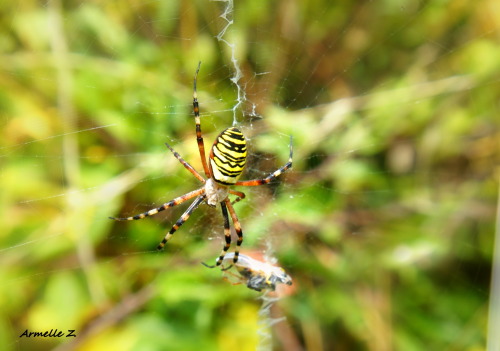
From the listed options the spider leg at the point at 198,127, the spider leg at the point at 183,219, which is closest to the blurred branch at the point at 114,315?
the spider leg at the point at 183,219

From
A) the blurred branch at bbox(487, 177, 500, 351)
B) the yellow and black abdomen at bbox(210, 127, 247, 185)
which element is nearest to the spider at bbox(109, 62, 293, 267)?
the yellow and black abdomen at bbox(210, 127, 247, 185)

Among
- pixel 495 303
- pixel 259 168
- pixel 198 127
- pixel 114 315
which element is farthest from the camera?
pixel 259 168

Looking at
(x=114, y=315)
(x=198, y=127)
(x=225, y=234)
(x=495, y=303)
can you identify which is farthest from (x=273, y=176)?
(x=495, y=303)

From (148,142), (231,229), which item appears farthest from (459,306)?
(148,142)

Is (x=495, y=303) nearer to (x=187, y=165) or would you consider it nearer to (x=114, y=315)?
(x=187, y=165)

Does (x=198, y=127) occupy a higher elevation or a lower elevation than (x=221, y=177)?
higher

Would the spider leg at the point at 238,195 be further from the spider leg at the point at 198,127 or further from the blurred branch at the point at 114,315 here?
the blurred branch at the point at 114,315

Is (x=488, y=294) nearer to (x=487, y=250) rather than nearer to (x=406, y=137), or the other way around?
(x=487, y=250)

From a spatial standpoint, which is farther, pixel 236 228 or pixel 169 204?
pixel 236 228
